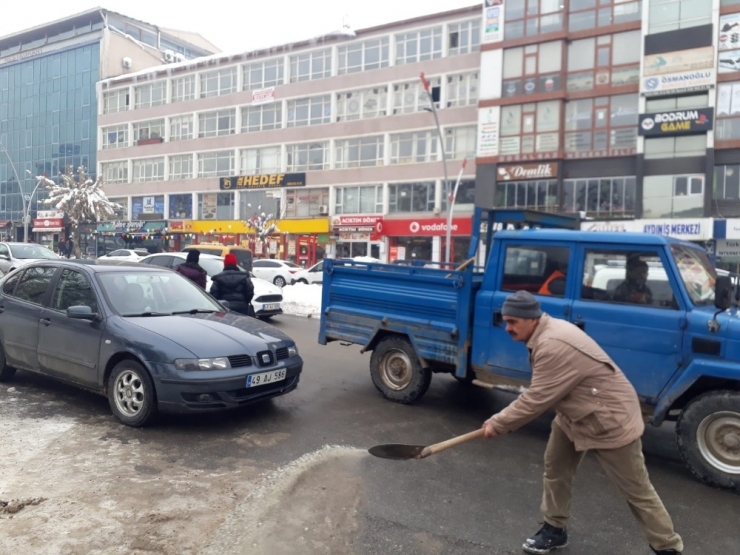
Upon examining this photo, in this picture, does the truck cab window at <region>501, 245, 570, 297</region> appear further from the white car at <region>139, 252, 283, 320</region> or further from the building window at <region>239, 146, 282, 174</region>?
the building window at <region>239, 146, 282, 174</region>

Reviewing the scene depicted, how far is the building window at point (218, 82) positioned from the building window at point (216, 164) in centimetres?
484

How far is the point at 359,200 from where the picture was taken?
42781 mm

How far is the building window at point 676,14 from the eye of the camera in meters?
30.4

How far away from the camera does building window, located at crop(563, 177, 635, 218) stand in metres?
32.7

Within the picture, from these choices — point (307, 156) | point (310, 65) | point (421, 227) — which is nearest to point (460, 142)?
point (421, 227)

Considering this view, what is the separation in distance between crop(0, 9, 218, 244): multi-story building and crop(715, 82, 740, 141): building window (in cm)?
5100

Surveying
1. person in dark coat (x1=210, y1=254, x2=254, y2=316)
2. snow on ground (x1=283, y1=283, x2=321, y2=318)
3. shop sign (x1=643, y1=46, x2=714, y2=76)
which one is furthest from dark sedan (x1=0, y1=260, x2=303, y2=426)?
shop sign (x1=643, y1=46, x2=714, y2=76)

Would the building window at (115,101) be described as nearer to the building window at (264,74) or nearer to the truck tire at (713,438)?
the building window at (264,74)

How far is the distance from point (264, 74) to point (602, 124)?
26131 mm

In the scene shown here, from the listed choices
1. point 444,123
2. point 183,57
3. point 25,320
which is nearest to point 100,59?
point 183,57

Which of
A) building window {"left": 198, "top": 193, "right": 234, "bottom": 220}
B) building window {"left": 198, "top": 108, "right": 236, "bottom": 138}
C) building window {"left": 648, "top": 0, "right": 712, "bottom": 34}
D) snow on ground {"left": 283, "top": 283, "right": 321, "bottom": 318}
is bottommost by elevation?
snow on ground {"left": 283, "top": 283, "right": 321, "bottom": 318}

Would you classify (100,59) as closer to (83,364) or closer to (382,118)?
(382,118)

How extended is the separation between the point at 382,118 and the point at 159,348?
37966 mm

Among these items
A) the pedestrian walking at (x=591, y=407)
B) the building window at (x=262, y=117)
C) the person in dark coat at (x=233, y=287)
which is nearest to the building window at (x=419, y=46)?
the building window at (x=262, y=117)
